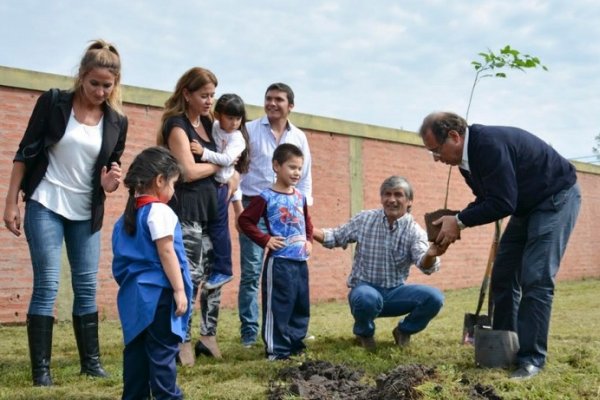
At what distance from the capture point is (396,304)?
214 inches

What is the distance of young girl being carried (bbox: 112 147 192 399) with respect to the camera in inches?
134

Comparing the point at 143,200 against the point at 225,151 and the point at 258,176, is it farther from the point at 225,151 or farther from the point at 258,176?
the point at 258,176

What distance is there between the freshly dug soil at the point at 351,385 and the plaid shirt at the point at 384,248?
1.59 meters

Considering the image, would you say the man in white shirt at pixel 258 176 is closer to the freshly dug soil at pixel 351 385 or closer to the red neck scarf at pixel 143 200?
the freshly dug soil at pixel 351 385

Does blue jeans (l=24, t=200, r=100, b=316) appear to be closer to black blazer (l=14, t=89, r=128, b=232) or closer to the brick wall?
black blazer (l=14, t=89, r=128, b=232)

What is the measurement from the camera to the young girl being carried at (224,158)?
4.89m

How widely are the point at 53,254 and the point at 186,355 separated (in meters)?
1.13

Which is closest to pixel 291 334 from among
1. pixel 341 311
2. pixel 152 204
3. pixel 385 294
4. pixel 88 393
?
pixel 385 294

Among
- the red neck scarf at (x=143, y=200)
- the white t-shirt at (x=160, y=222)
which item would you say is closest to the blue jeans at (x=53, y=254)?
the red neck scarf at (x=143, y=200)

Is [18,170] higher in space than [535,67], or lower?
lower

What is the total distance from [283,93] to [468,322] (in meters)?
2.41

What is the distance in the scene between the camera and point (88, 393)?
3.87m

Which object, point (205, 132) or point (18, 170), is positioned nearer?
point (18, 170)

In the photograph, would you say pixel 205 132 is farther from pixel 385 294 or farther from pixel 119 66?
pixel 385 294
